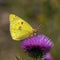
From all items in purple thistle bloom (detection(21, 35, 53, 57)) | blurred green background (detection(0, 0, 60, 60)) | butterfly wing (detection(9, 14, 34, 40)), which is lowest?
blurred green background (detection(0, 0, 60, 60))

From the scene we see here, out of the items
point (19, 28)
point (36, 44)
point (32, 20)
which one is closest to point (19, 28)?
point (19, 28)

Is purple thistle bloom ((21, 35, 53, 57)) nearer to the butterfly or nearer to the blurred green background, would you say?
the butterfly

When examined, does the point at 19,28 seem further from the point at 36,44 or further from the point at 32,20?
the point at 32,20

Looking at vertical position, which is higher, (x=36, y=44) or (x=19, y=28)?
(x=19, y=28)

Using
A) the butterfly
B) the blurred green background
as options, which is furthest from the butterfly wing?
the blurred green background

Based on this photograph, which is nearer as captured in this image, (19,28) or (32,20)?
(19,28)

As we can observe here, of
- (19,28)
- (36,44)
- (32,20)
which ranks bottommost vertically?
(32,20)
